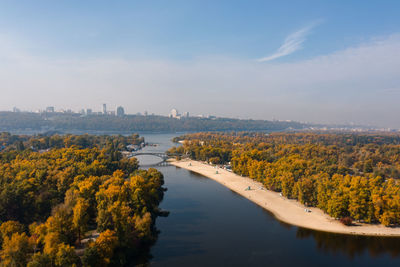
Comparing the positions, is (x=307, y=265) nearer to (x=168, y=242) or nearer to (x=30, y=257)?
(x=168, y=242)

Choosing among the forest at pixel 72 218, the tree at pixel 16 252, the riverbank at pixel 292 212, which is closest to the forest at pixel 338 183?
the riverbank at pixel 292 212

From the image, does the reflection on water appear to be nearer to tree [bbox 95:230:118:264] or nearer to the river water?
the river water

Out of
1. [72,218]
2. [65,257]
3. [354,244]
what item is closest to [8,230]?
[72,218]

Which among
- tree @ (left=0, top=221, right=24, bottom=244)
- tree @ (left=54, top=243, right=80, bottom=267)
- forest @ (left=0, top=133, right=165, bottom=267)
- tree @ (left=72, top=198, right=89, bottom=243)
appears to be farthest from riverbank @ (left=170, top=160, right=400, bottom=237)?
tree @ (left=0, top=221, right=24, bottom=244)

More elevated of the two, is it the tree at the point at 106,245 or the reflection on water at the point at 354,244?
the tree at the point at 106,245

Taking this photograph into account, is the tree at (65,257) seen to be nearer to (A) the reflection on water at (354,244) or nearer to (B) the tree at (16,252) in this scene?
(B) the tree at (16,252)

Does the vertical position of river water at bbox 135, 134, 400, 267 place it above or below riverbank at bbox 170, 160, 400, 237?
below
